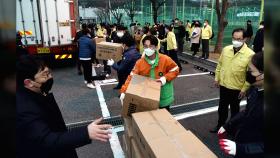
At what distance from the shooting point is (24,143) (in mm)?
1802

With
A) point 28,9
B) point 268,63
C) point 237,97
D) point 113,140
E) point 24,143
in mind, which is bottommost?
point 113,140

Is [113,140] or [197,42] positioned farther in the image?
[197,42]

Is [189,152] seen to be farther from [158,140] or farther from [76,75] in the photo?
[76,75]

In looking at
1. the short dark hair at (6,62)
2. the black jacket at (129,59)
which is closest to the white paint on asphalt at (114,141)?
the black jacket at (129,59)

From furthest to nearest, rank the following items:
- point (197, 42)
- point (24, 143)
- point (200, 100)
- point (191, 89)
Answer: point (197, 42) < point (191, 89) < point (200, 100) < point (24, 143)

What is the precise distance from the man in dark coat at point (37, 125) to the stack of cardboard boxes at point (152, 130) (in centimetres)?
60

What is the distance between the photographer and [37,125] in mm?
1783

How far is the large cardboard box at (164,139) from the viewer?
84.8 inches

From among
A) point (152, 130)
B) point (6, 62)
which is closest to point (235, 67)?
point (152, 130)

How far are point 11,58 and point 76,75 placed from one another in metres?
9.28

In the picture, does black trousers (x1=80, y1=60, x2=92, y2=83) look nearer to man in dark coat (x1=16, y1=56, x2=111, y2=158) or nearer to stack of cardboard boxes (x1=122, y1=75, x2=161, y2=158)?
stack of cardboard boxes (x1=122, y1=75, x2=161, y2=158)

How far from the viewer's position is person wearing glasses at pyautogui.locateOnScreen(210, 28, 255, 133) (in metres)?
3.92

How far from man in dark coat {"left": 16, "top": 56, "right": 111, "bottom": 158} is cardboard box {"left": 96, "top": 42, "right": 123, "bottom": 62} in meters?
4.43

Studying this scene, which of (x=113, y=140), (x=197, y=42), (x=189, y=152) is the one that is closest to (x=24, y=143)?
(x=189, y=152)
